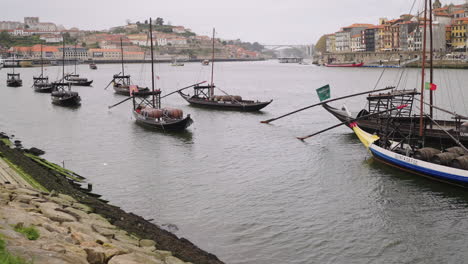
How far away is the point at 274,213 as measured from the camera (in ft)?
68.0

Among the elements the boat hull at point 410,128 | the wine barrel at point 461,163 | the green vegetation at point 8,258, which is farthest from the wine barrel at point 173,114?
the green vegetation at point 8,258

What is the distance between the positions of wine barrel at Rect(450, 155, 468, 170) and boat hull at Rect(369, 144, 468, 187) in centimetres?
32

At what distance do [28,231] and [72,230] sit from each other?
1.43 m

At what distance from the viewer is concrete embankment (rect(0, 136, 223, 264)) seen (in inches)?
435

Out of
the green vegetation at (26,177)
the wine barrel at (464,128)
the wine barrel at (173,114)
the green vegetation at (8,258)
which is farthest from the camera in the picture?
the wine barrel at (173,114)

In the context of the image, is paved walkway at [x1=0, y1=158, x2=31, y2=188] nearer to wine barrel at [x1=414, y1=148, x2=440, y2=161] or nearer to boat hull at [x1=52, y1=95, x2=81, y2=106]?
wine barrel at [x1=414, y1=148, x2=440, y2=161]

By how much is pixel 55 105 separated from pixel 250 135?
29.6 metres

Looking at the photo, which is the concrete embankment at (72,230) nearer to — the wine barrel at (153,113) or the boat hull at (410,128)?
the boat hull at (410,128)

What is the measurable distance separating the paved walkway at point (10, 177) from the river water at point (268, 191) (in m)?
4.08

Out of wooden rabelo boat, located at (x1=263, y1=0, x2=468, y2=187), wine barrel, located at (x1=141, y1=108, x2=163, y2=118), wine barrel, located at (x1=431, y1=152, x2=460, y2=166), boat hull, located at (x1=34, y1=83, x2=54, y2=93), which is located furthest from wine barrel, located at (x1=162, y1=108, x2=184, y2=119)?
boat hull, located at (x1=34, y1=83, x2=54, y2=93)

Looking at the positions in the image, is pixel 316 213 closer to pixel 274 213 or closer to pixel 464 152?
pixel 274 213

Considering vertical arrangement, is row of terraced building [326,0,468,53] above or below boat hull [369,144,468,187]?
above

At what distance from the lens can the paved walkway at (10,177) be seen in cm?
1838

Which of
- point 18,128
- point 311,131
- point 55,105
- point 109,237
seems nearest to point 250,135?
point 311,131
